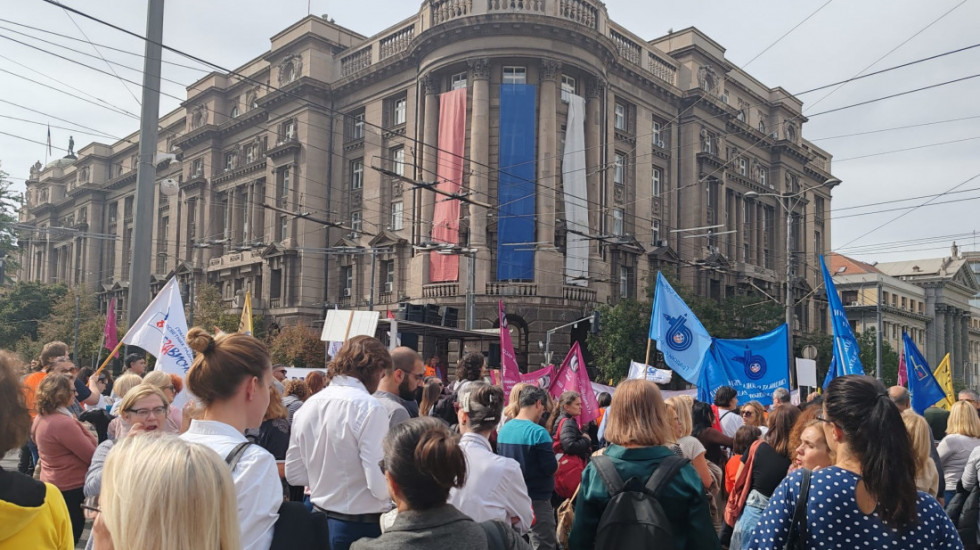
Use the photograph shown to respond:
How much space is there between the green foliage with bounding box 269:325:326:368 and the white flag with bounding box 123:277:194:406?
1218 inches

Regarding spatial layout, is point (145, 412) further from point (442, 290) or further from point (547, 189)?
point (547, 189)

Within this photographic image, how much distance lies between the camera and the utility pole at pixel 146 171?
10086 millimetres

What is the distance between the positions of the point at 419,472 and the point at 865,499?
1789 millimetres

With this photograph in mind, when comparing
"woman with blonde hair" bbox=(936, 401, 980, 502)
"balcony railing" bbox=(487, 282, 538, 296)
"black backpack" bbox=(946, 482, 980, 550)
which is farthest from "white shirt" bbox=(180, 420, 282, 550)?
"balcony railing" bbox=(487, 282, 538, 296)

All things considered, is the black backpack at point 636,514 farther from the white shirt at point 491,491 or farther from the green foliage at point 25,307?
the green foliage at point 25,307

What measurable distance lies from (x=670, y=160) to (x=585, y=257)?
12058 mm

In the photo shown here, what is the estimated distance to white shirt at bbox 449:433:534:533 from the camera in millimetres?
4723

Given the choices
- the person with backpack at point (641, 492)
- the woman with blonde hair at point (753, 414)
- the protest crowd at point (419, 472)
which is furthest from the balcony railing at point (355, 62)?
the person with backpack at point (641, 492)

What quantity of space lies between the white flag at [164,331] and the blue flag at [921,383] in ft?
38.2

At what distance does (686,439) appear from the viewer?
6.43 m

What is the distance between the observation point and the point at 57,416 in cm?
582

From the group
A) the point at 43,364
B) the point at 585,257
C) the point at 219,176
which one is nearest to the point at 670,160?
the point at 585,257

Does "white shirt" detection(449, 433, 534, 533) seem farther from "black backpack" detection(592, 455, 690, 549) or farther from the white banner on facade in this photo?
the white banner on facade

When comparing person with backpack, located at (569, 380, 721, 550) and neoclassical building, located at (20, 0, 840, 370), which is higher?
neoclassical building, located at (20, 0, 840, 370)
